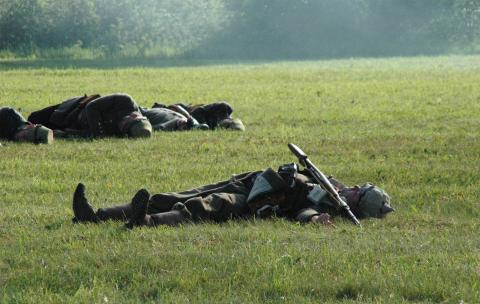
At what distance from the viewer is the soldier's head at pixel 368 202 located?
917cm

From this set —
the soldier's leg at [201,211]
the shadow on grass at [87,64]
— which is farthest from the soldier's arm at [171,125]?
the shadow on grass at [87,64]

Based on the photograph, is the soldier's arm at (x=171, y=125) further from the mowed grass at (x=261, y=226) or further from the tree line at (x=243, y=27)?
the tree line at (x=243, y=27)

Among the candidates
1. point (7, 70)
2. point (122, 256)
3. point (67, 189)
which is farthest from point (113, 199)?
point (7, 70)

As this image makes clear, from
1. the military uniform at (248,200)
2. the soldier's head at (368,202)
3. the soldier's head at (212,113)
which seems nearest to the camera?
the military uniform at (248,200)

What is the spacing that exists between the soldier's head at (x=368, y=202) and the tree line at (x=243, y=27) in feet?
146

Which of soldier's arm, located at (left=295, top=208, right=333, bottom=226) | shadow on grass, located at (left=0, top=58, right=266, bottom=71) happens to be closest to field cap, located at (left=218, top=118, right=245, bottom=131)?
soldier's arm, located at (left=295, top=208, right=333, bottom=226)

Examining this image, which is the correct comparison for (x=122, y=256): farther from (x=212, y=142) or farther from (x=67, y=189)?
(x=212, y=142)

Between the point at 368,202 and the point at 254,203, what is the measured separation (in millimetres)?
945

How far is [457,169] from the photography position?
40.4 feet

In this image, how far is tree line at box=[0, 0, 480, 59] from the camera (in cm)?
5544

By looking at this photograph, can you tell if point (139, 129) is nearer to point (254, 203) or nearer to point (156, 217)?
point (254, 203)

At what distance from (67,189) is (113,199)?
2.99 feet

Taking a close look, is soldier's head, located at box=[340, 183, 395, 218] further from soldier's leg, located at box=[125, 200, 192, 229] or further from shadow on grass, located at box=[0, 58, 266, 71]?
shadow on grass, located at box=[0, 58, 266, 71]

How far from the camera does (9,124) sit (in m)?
15.2
